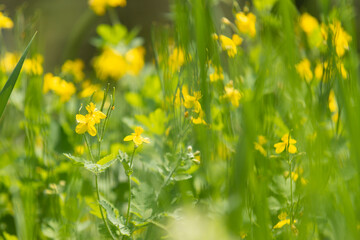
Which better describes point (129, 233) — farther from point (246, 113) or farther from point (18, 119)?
point (18, 119)

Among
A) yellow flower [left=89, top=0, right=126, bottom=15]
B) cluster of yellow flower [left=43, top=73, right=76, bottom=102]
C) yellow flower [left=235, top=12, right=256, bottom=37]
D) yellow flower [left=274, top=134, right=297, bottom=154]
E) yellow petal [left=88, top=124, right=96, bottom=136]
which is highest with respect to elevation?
yellow petal [left=88, top=124, right=96, bottom=136]

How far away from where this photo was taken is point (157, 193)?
0.82 metres

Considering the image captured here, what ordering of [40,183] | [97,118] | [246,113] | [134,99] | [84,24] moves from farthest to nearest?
[84,24]
[134,99]
[40,183]
[97,118]
[246,113]

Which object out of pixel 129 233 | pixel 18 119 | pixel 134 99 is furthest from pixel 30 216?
pixel 18 119

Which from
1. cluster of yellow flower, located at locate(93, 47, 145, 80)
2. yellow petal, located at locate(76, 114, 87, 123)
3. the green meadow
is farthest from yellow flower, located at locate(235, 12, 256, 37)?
cluster of yellow flower, located at locate(93, 47, 145, 80)

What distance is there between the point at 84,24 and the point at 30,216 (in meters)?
1.20

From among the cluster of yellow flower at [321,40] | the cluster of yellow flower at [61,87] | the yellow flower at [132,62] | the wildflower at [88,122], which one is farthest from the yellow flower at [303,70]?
the yellow flower at [132,62]

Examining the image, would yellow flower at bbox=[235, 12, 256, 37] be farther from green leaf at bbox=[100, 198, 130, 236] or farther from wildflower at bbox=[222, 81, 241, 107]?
green leaf at bbox=[100, 198, 130, 236]

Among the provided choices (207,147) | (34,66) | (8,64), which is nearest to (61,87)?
(34,66)

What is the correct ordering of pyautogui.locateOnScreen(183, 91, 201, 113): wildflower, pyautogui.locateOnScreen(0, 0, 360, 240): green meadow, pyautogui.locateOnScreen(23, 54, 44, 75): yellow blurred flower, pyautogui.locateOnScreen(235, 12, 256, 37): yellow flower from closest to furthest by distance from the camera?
pyautogui.locateOnScreen(0, 0, 360, 240): green meadow < pyautogui.locateOnScreen(183, 91, 201, 113): wildflower < pyautogui.locateOnScreen(23, 54, 44, 75): yellow blurred flower < pyautogui.locateOnScreen(235, 12, 256, 37): yellow flower

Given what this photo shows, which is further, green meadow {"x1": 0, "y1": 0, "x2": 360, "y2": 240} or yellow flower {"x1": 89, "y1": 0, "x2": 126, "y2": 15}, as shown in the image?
yellow flower {"x1": 89, "y1": 0, "x2": 126, "y2": 15}

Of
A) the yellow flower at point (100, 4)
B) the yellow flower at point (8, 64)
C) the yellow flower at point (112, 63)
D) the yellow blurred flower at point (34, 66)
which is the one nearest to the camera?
the yellow blurred flower at point (34, 66)

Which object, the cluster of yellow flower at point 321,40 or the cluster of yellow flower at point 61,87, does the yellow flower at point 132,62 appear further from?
the cluster of yellow flower at point 321,40

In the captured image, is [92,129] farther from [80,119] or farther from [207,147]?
[207,147]
